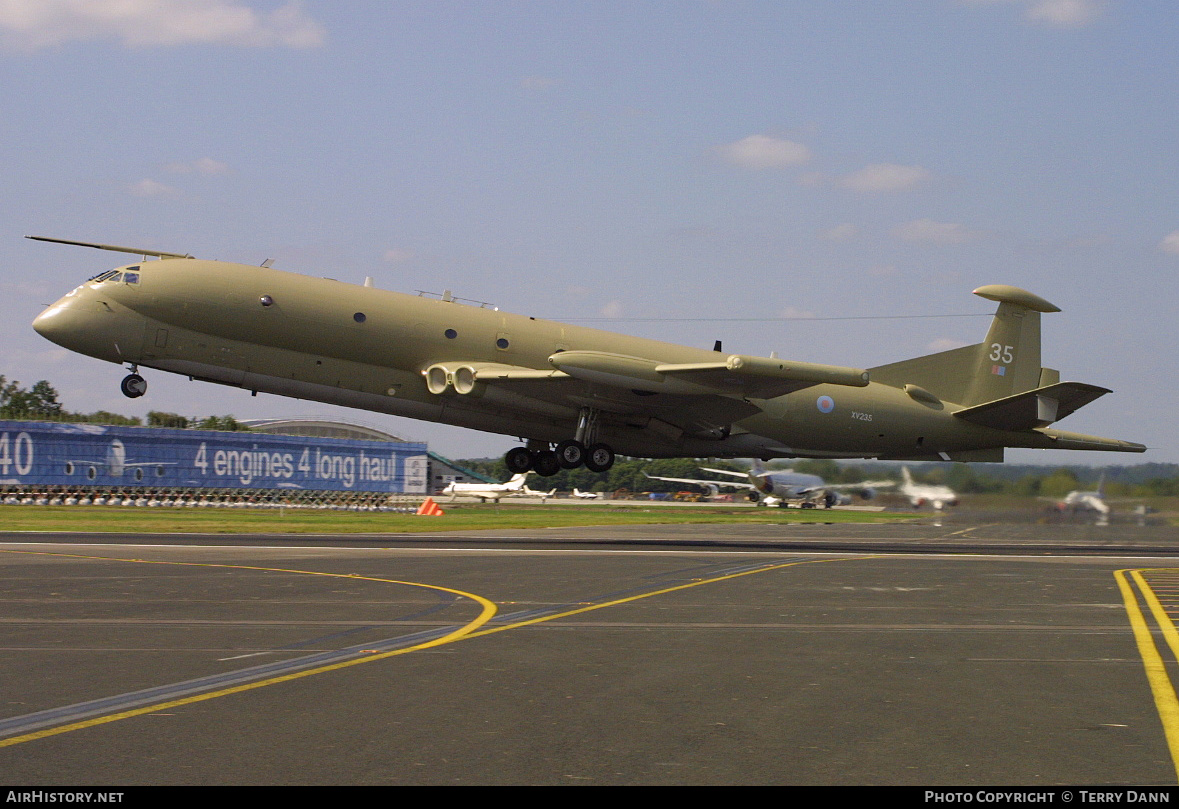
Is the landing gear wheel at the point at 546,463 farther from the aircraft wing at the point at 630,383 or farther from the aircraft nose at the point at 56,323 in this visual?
the aircraft nose at the point at 56,323

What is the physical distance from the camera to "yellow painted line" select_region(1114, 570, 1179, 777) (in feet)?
25.3

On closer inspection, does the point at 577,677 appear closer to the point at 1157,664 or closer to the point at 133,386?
the point at 1157,664

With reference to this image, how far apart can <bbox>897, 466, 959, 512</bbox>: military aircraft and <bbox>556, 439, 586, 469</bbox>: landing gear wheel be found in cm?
939

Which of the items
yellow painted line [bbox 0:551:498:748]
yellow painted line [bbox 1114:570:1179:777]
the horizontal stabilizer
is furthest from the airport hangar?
yellow painted line [bbox 1114:570:1179:777]

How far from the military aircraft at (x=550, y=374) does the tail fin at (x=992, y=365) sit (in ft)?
0.15

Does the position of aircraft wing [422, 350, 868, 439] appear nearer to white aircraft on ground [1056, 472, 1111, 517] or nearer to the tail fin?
the tail fin

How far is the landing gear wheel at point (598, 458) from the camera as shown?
3097cm

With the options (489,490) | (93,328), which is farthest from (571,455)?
(489,490)

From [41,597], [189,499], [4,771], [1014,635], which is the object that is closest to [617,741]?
[4,771]

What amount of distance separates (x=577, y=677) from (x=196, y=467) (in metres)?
71.9

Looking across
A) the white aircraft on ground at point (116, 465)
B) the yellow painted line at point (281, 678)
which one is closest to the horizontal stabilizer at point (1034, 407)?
the yellow painted line at point (281, 678)

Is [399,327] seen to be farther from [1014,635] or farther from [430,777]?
[430,777]

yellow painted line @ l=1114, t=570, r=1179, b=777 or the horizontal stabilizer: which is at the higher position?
the horizontal stabilizer
